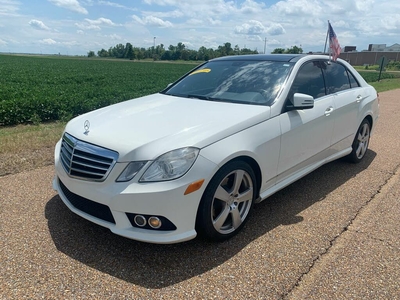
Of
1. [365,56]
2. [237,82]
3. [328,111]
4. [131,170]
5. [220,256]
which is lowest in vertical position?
[220,256]

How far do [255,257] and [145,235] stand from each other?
0.94 meters

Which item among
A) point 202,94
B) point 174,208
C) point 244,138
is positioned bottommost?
point 174,208

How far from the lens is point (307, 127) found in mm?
3744

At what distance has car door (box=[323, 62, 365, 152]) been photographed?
14.5 feet

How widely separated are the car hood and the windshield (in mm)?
214

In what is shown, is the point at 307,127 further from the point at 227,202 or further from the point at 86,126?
the point at 86,126

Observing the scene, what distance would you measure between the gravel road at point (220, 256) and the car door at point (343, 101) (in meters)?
0.95

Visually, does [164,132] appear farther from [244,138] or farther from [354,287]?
[354,287]

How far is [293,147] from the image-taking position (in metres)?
3.59

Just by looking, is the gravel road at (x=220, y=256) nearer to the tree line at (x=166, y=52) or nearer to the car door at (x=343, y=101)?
the car door at (x=343, y=101)

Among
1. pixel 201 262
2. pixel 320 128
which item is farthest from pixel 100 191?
pixel 320 128

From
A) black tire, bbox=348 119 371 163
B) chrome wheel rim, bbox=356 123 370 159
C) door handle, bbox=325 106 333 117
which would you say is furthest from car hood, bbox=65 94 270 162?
chrome wheel rim, bbox=356 123 370 159

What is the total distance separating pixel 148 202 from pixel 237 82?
2016 mm

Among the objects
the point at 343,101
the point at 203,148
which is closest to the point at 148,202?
the point at 203,148
